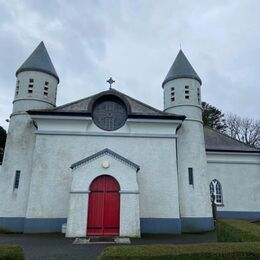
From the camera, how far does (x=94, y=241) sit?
40.3ft

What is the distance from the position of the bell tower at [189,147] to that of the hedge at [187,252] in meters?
11.0

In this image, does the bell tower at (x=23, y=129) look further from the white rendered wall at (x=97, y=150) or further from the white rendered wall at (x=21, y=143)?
the white rendered wall at (x=97, y=150)

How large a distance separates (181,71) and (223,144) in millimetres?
8333

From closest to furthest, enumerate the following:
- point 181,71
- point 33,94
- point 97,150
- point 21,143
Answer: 1. point 97,150
2. point 21,143
3. point 33,94
4. point 181,71

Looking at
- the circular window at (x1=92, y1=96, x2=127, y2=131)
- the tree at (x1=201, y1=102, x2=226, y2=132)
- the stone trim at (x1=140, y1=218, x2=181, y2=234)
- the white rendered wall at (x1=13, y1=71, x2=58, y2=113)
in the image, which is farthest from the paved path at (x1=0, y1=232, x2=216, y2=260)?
the tree at (x1=201, y1=102, x2=226, y2=132)

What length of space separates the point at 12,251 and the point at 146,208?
10989 mm

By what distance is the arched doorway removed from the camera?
14.1 meters

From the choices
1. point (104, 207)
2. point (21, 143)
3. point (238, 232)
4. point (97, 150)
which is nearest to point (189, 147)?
point (97, 150)

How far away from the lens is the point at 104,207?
47.3 feet

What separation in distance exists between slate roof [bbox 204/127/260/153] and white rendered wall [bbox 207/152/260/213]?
44cm

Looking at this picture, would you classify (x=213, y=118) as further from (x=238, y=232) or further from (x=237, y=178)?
(x=238, y=232)

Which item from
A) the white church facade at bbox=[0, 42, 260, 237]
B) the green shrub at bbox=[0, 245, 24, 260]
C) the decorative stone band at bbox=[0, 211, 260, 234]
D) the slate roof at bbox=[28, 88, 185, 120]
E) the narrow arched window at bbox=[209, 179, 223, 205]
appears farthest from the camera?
the narrow arched window at bbox=[209, 179, 223, 205]

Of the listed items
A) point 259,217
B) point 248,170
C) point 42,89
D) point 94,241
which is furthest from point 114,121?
point 259,217

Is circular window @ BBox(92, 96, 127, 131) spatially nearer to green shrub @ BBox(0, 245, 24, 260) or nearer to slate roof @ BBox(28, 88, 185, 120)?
slate roof @ BBox(28, 88, 185, 120)
